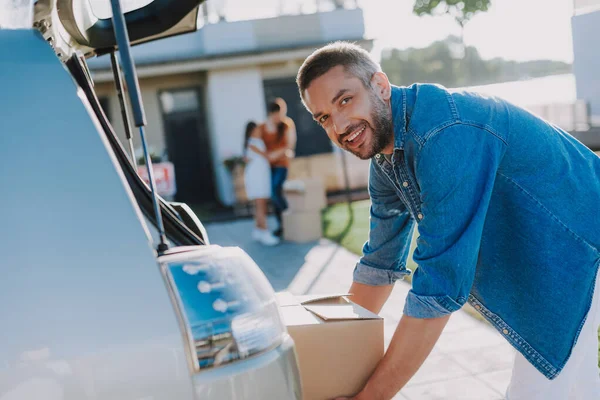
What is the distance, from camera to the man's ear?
7.45 feet

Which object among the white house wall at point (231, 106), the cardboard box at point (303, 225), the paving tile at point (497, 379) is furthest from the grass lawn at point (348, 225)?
the white house wall at point (231, 106)

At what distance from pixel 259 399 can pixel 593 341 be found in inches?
53.5

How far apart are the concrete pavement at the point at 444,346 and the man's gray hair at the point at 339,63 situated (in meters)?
2.21

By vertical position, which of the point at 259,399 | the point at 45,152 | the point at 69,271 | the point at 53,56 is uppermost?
the point at 53,56

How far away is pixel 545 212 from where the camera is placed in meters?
2.27

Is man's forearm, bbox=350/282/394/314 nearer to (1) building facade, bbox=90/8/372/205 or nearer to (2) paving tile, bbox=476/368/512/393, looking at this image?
(2) paving tile, bbox=476/368/512/393

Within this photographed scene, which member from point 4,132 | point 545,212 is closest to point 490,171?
point 545,212

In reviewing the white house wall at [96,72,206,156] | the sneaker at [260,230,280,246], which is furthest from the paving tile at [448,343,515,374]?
the white house wall at [96,72,206,156]

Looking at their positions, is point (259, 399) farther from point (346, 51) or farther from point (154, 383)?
point (346, 51)

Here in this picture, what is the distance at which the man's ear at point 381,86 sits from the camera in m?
2.27

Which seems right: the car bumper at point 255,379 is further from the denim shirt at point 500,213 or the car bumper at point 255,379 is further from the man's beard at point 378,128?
the man's beard at point 378,128

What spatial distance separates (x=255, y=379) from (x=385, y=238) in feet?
4.42

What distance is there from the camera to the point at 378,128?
227 cm

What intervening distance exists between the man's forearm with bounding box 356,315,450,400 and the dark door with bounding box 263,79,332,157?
612 inches
